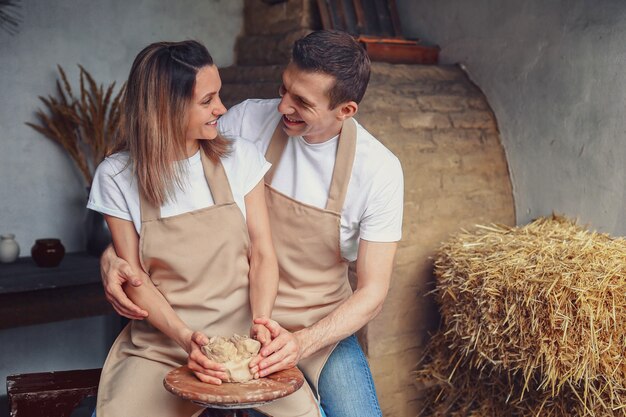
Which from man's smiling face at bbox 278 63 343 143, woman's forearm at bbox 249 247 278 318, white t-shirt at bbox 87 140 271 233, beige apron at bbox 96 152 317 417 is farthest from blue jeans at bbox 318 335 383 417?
man's smiling face at bbox 278 63 343 143

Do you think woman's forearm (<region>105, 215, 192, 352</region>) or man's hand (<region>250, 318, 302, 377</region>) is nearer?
man's hand (<region>250, 318, 302, 377</region>)

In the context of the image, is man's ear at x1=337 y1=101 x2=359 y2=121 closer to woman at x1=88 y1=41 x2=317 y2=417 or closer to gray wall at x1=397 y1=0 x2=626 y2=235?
woman at x1=88 y1=41 x2=317 y2=417

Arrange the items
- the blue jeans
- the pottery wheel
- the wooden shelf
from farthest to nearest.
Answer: the wooden shelf, the blue jeans, the pottery wheel

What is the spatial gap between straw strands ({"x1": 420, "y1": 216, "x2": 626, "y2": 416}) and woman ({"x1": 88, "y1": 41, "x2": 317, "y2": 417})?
1083mm

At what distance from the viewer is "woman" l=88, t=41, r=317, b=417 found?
7.16ft

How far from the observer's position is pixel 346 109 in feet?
8.18

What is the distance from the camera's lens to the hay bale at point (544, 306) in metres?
2.72

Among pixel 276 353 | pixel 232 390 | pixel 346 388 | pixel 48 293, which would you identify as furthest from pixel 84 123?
pixel 232 390

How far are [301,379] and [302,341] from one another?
299mm

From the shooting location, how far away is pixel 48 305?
11.2ft

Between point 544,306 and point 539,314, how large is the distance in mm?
39

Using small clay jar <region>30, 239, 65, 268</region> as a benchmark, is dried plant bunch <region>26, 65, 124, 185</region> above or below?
above

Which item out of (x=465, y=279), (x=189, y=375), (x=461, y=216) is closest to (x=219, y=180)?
(x=189, y=375)

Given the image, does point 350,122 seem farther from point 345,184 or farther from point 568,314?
point 568,314
